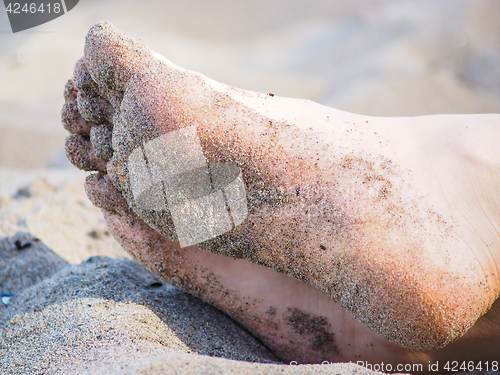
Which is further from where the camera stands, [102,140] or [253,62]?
[253,62]

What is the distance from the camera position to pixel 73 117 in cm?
101

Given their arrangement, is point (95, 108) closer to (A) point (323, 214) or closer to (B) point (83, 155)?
(B) point (83, 155)

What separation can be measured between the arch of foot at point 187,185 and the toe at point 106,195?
0.10m

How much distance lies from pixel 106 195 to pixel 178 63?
2.25m

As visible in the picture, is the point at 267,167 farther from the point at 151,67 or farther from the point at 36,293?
the point at 36,293

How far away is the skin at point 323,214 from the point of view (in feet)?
2.60

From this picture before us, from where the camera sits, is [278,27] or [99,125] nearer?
[99,125]

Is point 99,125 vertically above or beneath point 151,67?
beneath

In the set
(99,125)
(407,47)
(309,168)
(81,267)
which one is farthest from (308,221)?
(407,47)

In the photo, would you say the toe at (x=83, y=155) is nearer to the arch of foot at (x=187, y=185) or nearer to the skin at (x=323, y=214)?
the skin at (x=323, y=214)

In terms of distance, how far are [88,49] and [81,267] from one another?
55cm

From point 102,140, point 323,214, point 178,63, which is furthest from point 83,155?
point 178,63

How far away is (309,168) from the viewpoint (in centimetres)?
86

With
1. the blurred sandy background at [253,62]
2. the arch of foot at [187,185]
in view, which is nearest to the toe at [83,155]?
the arch of foot at [187,185]
